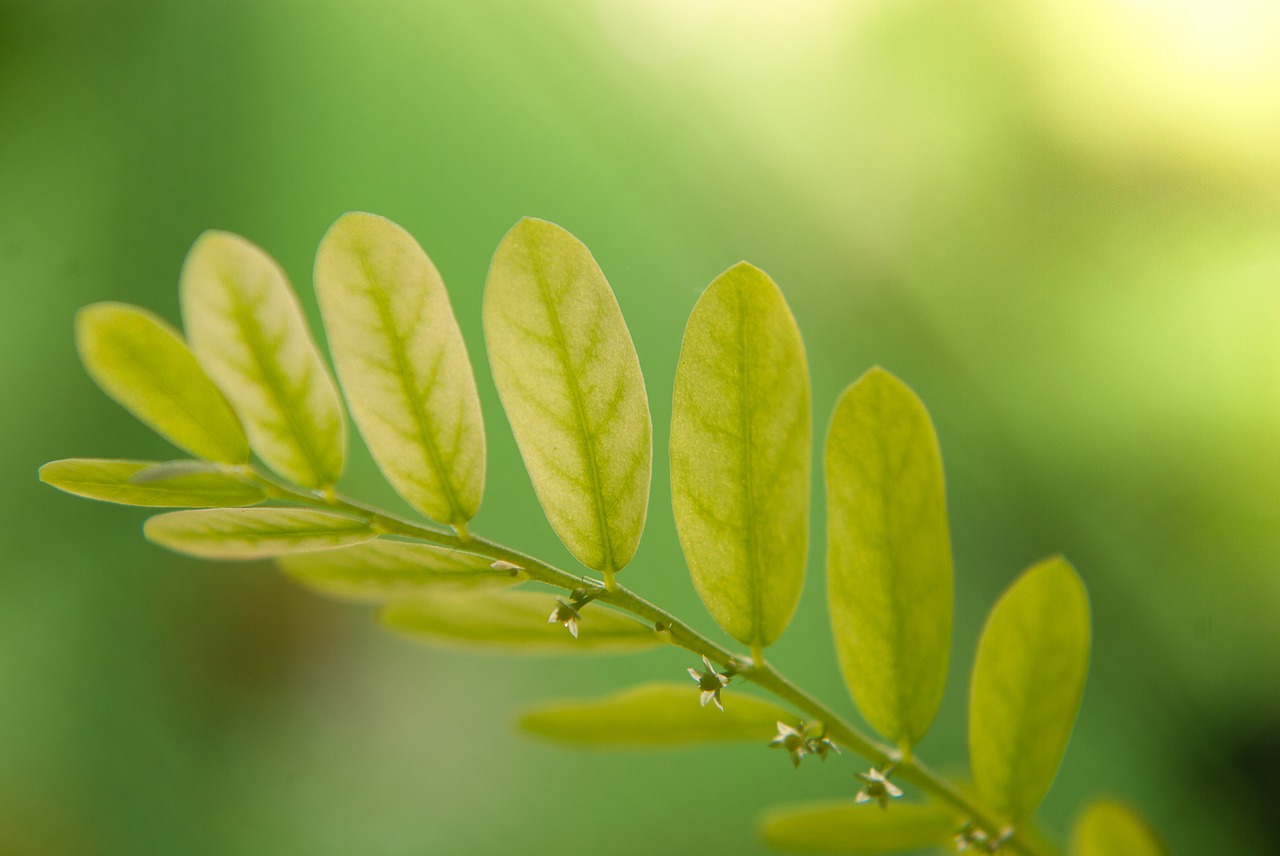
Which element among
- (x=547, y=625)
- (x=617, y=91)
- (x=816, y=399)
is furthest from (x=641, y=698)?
(x=617, y=91)

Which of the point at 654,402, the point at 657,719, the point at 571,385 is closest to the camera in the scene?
the point at 571,385

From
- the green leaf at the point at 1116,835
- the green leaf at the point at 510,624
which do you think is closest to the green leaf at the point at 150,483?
the green leaf at the point at 510,624

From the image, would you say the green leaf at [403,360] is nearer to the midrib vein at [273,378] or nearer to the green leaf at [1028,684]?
the midrib vein at [273,378]

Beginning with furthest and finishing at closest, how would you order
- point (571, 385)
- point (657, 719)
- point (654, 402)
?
point (654, 402), point (657, 719), point (571, 385)

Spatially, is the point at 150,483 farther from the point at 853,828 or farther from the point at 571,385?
the point at 853,828

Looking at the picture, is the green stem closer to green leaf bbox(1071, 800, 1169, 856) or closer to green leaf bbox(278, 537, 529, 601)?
green leaf bbox(278, 537, 529, 601)

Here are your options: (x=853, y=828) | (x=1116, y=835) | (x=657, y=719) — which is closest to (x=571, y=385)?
(x=657, y=719)
